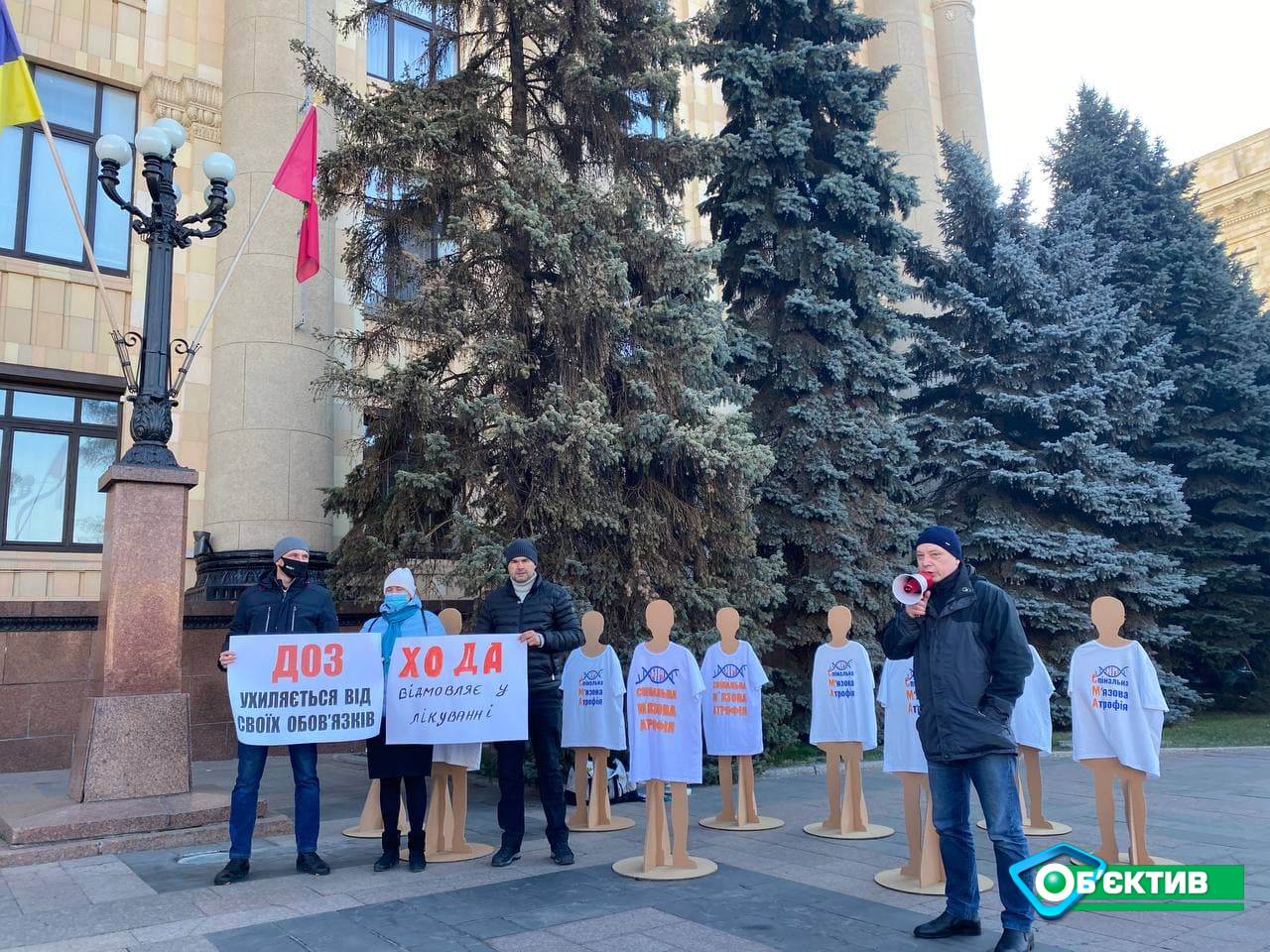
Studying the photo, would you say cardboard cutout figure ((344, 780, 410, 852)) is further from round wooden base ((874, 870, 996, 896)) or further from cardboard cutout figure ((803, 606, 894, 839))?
round wooden base ((874, 870, 996, 896))

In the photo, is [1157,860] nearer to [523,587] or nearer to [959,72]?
[523,587]

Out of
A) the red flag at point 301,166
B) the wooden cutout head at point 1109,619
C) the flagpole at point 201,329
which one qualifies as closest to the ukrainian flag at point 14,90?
the flagpole at point 201,329

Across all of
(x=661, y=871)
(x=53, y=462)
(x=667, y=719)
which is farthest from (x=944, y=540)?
(x=53, y=462)

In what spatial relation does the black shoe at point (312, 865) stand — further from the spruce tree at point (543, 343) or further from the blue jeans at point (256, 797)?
the spruce tree at point (543, 343)

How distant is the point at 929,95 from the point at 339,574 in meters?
25.2

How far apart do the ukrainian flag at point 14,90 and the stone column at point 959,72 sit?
85.2 ft

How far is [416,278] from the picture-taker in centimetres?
1147

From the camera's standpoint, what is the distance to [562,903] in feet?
19.7

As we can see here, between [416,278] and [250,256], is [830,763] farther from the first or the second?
[250,256]

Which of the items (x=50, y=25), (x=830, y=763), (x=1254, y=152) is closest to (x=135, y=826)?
(x=830, y=763)

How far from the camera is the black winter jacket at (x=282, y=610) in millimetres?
7059

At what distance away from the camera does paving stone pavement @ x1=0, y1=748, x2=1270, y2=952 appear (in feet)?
17.1

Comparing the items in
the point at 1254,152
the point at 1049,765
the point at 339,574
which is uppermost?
the point at 1254,152

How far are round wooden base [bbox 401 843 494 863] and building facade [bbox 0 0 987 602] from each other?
7.85 meters
